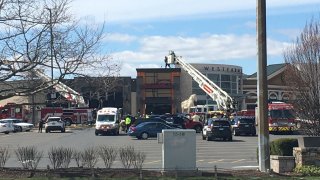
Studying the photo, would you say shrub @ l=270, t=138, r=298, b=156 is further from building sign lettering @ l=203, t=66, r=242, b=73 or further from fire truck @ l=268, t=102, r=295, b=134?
building sign lettering @ l=203, t=66, r=242, b=73

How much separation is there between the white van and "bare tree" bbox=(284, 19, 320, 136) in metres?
26.7

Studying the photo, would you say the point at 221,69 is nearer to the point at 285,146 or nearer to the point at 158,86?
the point at 158,86

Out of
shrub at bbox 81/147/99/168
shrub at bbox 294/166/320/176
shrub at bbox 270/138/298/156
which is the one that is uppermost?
shrub at bbox 270/138/298/156

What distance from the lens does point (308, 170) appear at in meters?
18.1

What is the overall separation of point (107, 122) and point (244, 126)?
39.6ft

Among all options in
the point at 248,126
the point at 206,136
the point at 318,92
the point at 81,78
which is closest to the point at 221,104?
the point at 248,126

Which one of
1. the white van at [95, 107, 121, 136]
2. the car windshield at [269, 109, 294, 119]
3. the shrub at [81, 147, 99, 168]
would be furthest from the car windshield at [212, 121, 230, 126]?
the shrub at [81, 147, 99, 168]

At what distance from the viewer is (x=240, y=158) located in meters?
26.3

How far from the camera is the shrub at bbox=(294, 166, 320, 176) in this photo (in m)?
17.9

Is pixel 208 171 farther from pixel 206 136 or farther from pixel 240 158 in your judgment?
pixel 206 136

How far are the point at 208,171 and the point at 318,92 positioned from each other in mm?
5900

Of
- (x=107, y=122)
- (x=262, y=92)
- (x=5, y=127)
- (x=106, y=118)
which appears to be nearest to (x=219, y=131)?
(x=107, y=122)

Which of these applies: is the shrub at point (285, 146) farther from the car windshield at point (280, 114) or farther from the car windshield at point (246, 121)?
the car windshield at point (280, 114)

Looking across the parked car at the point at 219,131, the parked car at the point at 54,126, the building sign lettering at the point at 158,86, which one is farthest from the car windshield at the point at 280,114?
the building sign lettering at the point at 158,86
